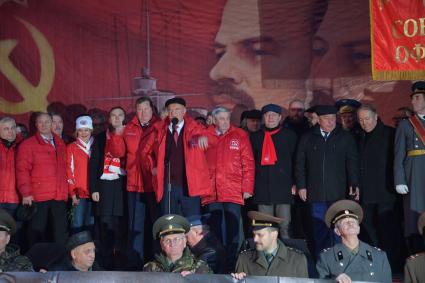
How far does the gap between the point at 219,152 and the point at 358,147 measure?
153 cm

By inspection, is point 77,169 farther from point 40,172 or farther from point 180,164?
A: point 180,164

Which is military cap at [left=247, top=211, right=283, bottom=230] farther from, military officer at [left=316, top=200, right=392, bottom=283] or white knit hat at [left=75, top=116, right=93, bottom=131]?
white knit hat at [left=75, top=116, right=93, bottom=131]

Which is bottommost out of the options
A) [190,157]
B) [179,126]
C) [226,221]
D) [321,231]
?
[321,231]

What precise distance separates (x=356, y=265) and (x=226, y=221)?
296 cm

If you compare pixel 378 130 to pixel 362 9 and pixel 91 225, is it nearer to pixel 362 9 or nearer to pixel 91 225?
pixel 362 9

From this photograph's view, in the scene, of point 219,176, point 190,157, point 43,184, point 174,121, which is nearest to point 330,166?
point 219,176

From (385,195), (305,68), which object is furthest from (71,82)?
(385,195)

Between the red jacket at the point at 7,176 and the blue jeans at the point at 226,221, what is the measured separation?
222 cm

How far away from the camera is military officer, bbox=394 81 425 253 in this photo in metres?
9.30

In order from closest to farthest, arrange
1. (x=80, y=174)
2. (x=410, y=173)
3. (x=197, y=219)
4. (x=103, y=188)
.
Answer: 1. (x=197, y=219)
2. (x=410, y=173)
3. (x=103, y=188)
4. (x=80, y=174)

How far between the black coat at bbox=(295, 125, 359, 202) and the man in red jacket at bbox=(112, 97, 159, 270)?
5.41 ft

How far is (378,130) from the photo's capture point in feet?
31.9

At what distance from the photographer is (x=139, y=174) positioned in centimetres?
1009

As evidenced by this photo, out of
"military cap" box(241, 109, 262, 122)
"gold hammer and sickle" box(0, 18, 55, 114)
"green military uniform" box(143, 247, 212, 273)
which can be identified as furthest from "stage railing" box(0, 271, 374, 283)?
"gold hammer and sickle" box(0, 18, 55, 114)
